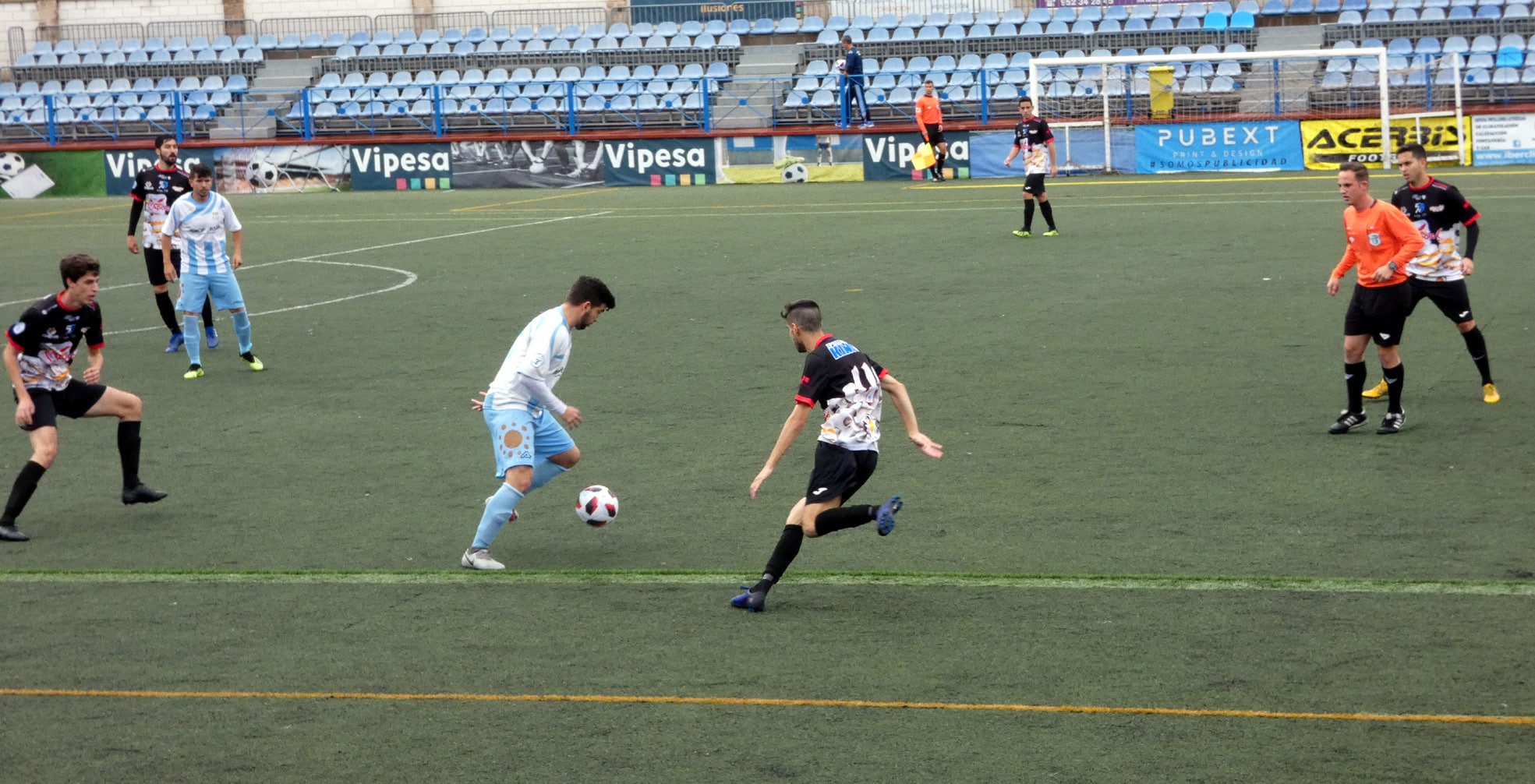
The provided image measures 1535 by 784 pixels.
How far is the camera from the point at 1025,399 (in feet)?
39.9

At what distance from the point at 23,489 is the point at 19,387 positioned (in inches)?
24.3

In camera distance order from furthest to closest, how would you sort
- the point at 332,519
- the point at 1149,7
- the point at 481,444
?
the point at 1149,7 < the point at 481,444 < the point at 332,519

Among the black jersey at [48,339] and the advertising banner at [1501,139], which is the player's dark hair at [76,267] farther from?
the advertising banner at [1501,139]

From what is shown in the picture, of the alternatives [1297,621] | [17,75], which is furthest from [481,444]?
[17,75]

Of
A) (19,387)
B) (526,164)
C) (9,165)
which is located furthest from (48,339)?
(9,165)

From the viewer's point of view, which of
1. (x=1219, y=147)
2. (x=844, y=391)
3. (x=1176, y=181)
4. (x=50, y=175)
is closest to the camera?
(x=844, y=391)

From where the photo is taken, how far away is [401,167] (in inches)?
1496

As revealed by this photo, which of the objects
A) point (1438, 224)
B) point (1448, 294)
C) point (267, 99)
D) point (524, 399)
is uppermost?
point (267, 99)

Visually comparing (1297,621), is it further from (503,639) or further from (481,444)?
(481,444)

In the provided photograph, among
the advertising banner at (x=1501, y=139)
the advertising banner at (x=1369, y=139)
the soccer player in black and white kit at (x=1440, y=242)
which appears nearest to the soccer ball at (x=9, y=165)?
the advertising banner at (x=1369, y=139)

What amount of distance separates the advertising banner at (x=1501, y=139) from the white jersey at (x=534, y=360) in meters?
26.8

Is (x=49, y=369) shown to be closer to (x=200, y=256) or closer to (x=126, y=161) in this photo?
(x=200, y=256)

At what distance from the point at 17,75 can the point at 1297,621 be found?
153ft

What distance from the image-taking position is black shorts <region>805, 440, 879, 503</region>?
7.55 m
